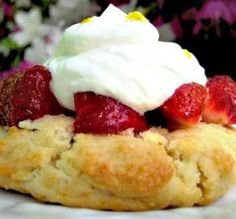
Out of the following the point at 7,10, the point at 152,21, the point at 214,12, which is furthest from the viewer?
the point at 7,10

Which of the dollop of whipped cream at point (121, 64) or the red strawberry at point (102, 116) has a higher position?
the dollop of whipped cream at point (121, 64)

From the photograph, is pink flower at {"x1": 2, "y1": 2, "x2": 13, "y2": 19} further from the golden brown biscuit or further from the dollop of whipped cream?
the golden brown biscuit

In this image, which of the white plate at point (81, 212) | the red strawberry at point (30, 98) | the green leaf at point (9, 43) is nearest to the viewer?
the white plate at point (81, 212)

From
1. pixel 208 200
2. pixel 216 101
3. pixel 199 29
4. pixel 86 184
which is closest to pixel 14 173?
pixel 86 184

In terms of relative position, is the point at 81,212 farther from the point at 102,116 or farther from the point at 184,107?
the point at 184,107

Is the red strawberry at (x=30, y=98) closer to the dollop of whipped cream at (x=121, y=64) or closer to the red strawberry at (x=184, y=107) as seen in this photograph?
the dollop of whipped cream at (x=121, y=64)

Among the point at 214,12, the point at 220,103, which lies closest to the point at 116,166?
the point at 220,103

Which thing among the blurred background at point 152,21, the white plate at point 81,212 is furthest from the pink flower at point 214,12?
the white plate at point 81,212
